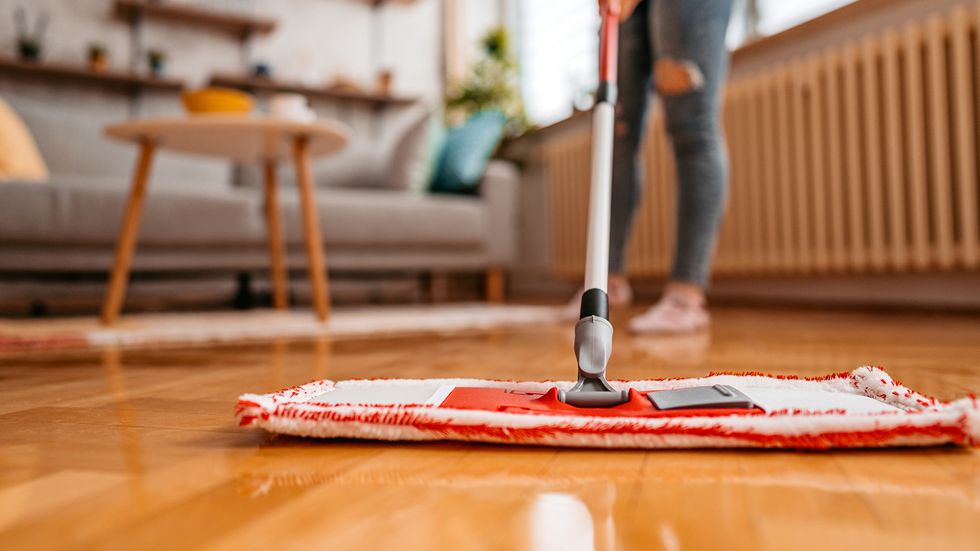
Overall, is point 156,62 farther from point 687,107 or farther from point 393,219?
point 687,107

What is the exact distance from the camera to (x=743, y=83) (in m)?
2.36

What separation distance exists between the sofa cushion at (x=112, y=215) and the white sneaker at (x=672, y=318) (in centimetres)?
134

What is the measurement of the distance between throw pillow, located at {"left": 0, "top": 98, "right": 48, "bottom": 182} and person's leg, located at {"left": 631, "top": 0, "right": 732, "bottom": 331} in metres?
1.66

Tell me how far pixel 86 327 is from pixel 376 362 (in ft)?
3.11

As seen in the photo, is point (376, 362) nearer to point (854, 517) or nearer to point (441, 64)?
point (854, 517)

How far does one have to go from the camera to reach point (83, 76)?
313cm

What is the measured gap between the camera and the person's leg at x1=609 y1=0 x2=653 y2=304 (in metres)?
1.46

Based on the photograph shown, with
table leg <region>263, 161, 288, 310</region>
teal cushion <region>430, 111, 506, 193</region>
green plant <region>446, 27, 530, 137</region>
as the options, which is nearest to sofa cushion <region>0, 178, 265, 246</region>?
table leg <region>263, 161, 288, 310</region>

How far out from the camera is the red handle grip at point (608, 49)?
2.42 ft

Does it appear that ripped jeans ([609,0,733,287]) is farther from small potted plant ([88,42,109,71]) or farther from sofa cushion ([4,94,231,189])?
small potted plant ([88,42,109,71])

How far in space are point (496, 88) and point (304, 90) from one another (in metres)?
0.96

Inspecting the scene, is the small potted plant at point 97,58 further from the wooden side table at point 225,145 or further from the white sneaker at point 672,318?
the white sneaker at point 672,318

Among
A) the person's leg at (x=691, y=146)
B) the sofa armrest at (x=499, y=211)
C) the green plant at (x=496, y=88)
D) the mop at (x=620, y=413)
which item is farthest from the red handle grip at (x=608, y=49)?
the green plant at (x=496, y=88)

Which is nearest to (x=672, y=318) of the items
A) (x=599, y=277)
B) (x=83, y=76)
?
(x=599, y=277)
